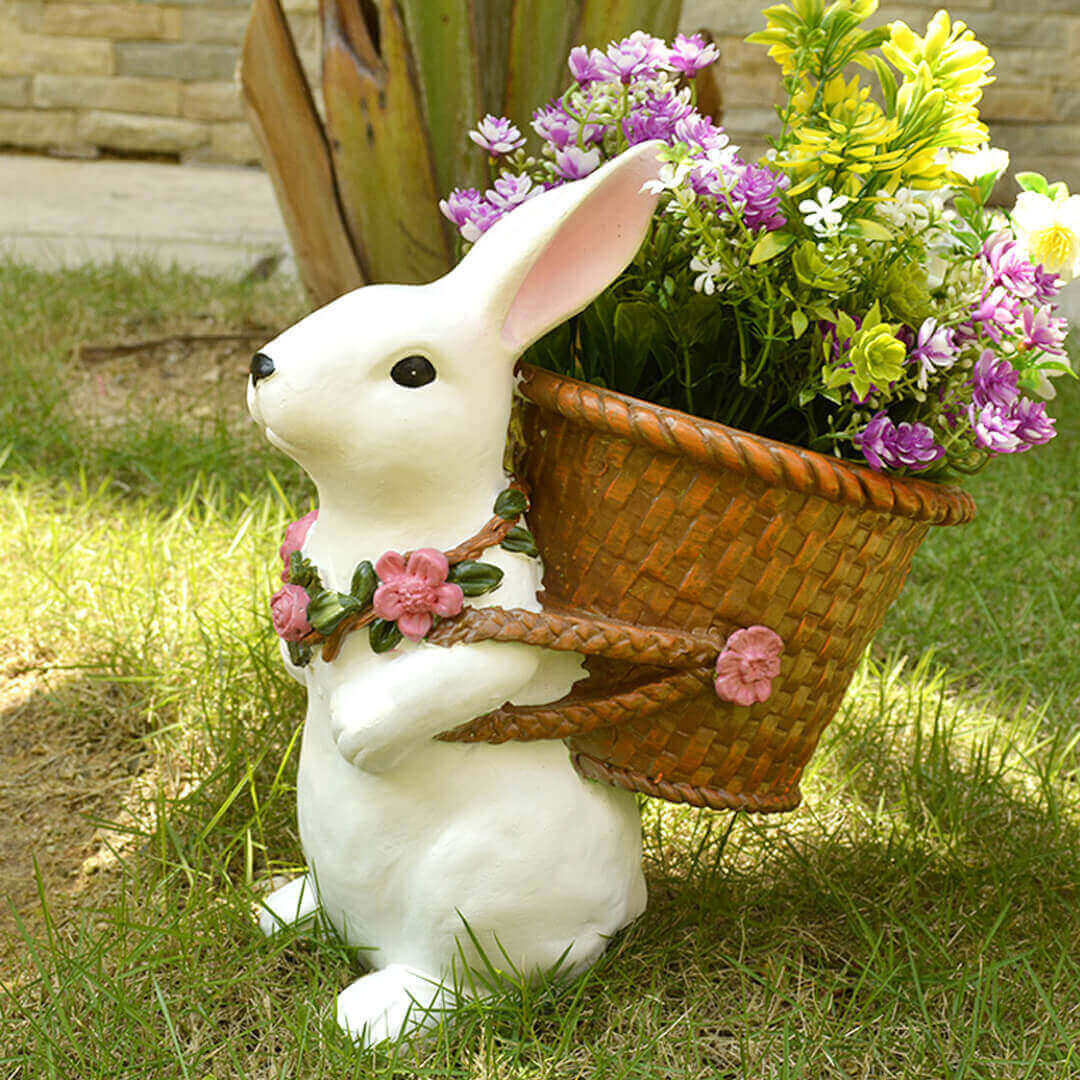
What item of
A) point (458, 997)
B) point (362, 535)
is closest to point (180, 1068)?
point (458, 997)

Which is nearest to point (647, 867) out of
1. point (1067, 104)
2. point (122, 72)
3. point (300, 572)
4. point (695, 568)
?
point (695, 568)

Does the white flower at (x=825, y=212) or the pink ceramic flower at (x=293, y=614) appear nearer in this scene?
the white flower at (x=825, y=212)

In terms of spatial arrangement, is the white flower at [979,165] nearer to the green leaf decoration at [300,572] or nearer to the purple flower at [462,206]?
the purple flower at [462,206]

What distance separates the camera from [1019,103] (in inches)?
245

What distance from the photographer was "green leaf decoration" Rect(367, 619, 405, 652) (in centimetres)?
121

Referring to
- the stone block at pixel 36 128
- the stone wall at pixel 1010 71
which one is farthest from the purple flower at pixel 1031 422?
the stone block at pixel 36 128

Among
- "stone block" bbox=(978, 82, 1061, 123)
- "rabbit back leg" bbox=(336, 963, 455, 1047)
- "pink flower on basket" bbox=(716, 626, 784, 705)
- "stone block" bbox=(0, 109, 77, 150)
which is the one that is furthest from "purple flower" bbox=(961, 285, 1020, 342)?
"stone block" bbox=(0, 109, 77, 150)

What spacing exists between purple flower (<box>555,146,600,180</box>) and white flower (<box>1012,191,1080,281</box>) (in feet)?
1.38

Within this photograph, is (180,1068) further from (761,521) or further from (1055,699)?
(1055,699)

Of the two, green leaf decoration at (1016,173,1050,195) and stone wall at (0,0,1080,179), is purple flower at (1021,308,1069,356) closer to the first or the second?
green leaf decoration at (1016,173,1050,195)

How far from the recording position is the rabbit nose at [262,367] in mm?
1175

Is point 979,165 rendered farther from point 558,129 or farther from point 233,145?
point 233,145

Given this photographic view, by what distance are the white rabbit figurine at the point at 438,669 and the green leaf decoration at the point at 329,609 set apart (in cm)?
2

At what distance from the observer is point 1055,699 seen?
7.25 ft
